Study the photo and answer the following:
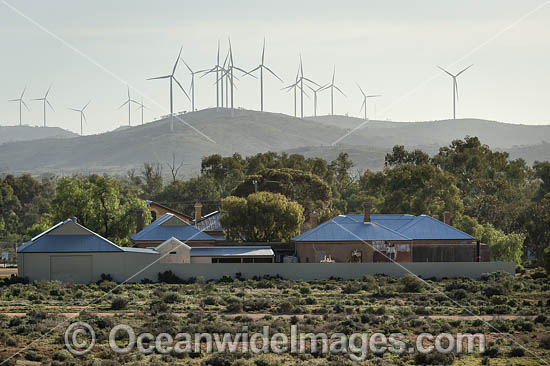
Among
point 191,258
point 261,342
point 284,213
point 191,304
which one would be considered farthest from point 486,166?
point 261,342

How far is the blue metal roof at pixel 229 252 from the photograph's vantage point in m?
77.4

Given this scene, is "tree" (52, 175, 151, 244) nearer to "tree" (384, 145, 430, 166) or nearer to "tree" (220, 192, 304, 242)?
"tree" (220, 192, 304, 242)

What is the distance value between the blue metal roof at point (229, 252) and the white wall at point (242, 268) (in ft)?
18.0

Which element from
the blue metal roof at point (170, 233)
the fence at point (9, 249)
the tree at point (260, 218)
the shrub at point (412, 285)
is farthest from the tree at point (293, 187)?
the shrub at point (412, 285)

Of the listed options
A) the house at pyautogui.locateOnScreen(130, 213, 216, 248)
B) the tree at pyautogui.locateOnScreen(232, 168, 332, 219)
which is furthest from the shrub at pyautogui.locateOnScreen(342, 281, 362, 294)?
the tree at pyautogui.locateOnScreen(232, 168, 332, 219)

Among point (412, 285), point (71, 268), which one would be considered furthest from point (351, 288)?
point (71, 268)

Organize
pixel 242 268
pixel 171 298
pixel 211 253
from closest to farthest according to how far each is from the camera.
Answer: pixel 171 298
pixel 242 268
pixel 211 253

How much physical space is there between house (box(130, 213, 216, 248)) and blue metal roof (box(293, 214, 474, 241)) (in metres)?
9.33

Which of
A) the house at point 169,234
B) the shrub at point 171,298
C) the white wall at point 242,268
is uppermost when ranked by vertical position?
the house at point 169,234

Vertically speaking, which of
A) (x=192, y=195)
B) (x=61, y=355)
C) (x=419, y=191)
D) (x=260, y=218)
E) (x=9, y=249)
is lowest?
(x=9, y=249)

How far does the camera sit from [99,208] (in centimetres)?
9394

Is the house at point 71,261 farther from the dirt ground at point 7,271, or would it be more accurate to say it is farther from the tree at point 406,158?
the tree at point 406,158

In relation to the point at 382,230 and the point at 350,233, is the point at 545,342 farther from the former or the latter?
the point at 382,230

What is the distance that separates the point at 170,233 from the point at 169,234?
0.88ft
